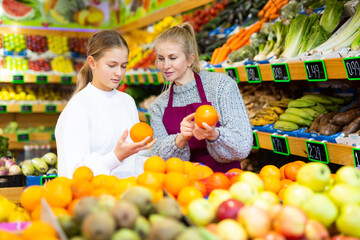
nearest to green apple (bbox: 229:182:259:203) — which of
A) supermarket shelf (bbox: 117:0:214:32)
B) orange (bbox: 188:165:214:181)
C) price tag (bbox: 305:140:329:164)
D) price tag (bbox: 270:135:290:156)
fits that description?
orange (bbox: 188:165:214:181)

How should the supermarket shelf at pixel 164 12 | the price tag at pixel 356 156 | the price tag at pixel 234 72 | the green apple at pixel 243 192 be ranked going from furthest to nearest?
1. the supermarket shelf at pixel 164 12
2. the price tag at pixel 234 72
3. the price tag at pixel 356 156
4. the green apple at pixel 243 192

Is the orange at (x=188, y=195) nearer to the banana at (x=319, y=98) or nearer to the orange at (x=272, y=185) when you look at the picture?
the orange at (x=272, y=185)

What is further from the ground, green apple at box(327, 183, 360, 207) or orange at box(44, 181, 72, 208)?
orange at box(44, 181, 72, 208)

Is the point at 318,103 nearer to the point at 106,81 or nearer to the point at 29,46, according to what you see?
the point at 106,81

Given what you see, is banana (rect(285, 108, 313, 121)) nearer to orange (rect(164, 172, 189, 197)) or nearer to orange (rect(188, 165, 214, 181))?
orange (rect(188, 165, 214, 181))

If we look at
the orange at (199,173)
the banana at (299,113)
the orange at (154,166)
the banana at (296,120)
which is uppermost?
the banana at (299,113)

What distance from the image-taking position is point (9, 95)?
6316 millimetres

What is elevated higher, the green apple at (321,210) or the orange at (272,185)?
the green apple at (321,210)

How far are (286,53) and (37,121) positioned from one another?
5223 mm

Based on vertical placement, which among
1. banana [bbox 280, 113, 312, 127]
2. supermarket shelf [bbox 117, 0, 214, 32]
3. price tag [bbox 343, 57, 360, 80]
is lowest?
banana [bbox 280, 113, 312, 127]

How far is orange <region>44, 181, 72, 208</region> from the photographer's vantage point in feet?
4.44

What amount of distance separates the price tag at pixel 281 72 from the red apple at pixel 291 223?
1801mm

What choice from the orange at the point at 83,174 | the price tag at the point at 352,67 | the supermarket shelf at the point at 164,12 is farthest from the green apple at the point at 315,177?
the supermarket shelf at the point at 164,12

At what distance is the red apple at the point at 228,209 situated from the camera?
1.18 metres
